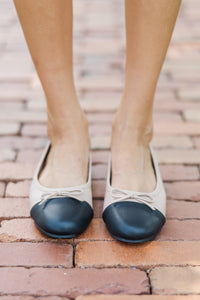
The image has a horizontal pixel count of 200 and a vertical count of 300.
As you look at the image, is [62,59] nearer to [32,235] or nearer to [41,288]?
[32,235]

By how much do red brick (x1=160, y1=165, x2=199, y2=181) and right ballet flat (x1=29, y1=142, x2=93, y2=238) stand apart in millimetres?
392

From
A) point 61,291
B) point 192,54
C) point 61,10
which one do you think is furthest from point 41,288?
point 192,54

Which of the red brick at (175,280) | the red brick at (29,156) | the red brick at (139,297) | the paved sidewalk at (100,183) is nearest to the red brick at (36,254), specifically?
the paved sidewalk at (100,183)

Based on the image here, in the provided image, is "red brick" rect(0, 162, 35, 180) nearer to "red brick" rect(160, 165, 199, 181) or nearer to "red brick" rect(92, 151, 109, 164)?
"red brick" rect(92, 151, 109, 164)

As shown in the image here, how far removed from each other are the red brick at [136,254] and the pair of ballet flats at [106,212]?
0.03m

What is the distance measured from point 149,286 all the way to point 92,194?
0.45 meters

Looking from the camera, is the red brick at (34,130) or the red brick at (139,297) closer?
the red brick at (139,297)

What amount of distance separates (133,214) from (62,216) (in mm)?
216

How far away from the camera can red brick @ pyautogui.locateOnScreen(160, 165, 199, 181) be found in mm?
1530

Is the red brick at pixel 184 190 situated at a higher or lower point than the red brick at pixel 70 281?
lower

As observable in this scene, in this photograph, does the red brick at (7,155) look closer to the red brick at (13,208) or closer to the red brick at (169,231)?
the red brick at (13,208)

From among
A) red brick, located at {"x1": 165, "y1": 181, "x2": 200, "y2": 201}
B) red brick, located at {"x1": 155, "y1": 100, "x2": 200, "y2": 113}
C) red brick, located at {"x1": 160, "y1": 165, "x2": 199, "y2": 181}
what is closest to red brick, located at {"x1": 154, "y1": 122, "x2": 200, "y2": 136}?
red brick, located at {"x1": 155, "y1": 100, "x2": 200, "y2": 113}

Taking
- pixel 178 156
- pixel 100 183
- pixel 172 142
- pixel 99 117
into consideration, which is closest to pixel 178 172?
pixel 178 156

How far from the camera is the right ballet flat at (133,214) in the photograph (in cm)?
116
